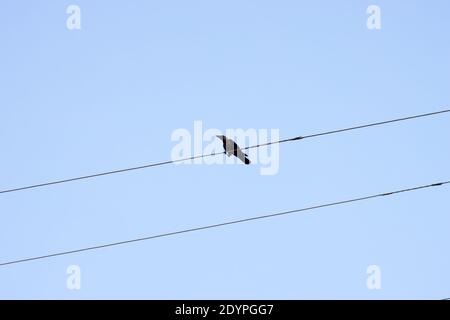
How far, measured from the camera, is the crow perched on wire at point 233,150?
65.5 feet

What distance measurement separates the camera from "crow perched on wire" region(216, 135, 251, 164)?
20.0 m

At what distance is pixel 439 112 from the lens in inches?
508

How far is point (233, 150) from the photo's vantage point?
65.7 ft
